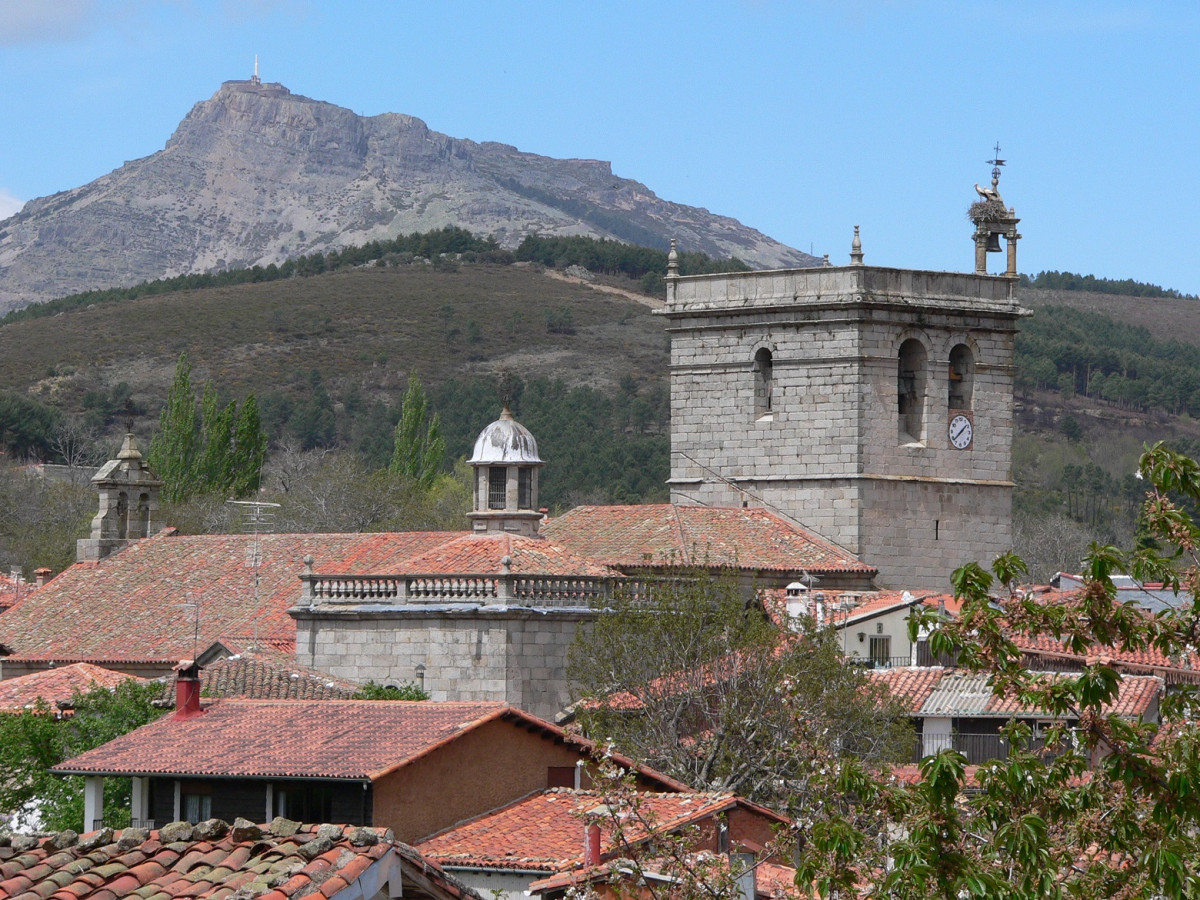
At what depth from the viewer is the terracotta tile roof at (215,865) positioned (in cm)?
1278

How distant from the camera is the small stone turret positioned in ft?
173

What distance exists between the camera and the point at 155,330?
139 metres

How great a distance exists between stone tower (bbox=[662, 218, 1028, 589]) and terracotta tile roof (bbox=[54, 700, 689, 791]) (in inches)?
611

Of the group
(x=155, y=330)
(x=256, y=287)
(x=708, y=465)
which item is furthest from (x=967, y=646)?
(x=256, y=287)

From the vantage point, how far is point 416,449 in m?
81.2

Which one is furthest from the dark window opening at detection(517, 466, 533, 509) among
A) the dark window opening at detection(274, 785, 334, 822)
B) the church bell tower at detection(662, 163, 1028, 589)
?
the dark window opening at detection(274, 785, 334, 822)

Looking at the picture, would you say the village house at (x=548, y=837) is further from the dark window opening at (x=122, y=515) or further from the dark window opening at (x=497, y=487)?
the dark window opening at (x=122, y=515)

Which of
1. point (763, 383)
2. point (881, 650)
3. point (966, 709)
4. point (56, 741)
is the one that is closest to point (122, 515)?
point (763, 383)

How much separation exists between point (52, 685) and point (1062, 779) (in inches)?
1041

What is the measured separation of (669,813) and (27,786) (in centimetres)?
1060

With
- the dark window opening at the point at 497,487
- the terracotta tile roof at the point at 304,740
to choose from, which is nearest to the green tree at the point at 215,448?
the dark window opening at the point at 497,487

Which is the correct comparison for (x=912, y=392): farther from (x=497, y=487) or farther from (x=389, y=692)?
(x=389, y=692)

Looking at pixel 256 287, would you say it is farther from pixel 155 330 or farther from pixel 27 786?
pixel 27 786

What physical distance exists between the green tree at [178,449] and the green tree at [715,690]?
4419cm
